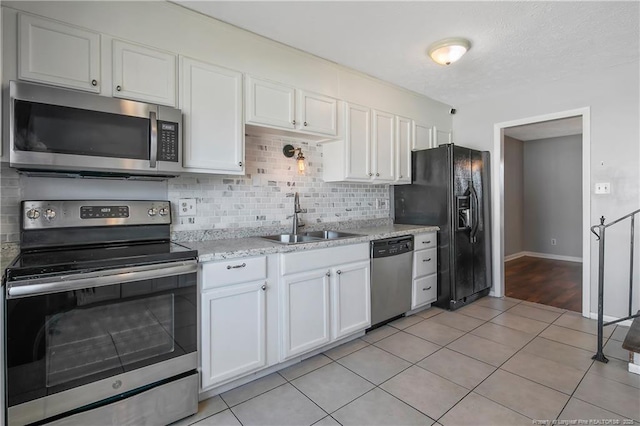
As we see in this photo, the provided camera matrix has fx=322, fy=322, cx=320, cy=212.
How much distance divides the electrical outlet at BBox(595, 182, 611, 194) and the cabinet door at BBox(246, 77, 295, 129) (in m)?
2.96

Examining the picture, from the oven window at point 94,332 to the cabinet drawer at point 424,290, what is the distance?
2.16 metres

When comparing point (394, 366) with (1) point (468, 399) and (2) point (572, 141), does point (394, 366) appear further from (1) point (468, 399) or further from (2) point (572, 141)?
(2) point (572, 141)

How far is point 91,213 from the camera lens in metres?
1.88

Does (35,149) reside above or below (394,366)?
above

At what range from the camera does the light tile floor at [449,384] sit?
174 cm

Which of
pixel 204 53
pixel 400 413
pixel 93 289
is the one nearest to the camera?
pixel 93 289

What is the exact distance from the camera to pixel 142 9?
1868mm

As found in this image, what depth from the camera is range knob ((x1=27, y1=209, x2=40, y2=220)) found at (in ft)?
5.63

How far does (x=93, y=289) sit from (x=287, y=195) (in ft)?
5.59

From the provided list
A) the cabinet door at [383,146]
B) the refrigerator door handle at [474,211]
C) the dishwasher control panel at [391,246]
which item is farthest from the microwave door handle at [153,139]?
the refrigerator door handle at [474,211]

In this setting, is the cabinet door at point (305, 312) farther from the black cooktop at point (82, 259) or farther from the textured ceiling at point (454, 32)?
the textured ceiling at point (454, 32)

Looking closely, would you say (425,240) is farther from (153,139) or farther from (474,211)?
(153,139)

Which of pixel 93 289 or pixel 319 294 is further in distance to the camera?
pixel 319 294

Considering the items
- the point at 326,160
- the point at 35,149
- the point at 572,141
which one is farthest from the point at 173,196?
the point at 572,141
